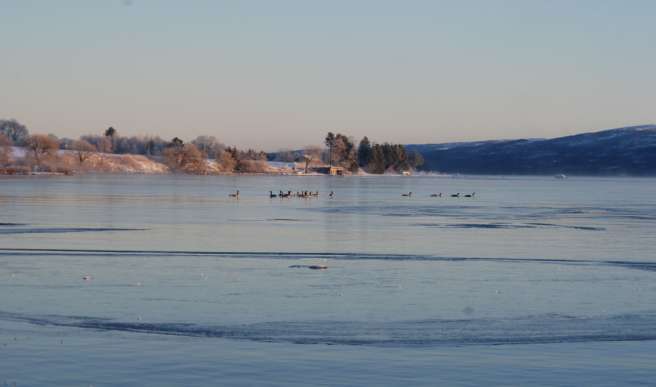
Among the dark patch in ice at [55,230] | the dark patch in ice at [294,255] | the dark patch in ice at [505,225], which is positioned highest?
the dark patch in ice at [55,230]

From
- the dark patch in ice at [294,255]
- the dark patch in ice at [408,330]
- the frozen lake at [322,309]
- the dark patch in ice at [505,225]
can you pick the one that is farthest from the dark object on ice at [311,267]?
the dark patch in ice at [505,225]

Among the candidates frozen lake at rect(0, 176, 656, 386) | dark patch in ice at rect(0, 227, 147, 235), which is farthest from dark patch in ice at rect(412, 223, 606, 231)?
dark patch in ice at rect(0, 227, 147, 235)

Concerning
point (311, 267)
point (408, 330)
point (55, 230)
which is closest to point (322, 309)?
point (408, 330)

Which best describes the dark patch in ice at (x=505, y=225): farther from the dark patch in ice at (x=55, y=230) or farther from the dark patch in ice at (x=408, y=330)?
the dark patch in ice at (x=408, y=330)

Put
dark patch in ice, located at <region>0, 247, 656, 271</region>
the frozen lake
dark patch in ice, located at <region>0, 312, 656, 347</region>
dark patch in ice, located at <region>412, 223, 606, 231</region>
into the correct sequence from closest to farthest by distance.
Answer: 1. the frozen lake
2. dark patch in ice, located at <region>0, 312, 656, 347</region>
3. dark patch in ice, located at <region>0, 247, 656, 271</region>
4. dark patch in ice, located at <region>412, 223, 606, 231</region>

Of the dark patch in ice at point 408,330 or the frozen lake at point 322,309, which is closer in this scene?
the frozen lake at point 322,309

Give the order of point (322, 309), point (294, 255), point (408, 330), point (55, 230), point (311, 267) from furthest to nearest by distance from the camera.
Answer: point (55, 230), point (294, 255), point (311, 267), point (322, 309), point (408, 330)

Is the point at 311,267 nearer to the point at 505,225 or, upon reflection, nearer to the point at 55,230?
the point at 55,230

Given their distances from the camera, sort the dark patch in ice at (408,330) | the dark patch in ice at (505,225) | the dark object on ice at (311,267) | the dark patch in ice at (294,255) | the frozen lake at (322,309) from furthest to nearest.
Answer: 1. the dark patch in ice at (505,225)
2. the dark patch in ice at (294,255)
3. the dark object on ice at (311,267)
4. the dark patch in ice at (408,330)
5. the frozen lake at (322,309)

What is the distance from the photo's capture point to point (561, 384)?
53.6ft

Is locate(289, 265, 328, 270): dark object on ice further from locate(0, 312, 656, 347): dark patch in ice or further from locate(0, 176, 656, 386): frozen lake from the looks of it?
locate(0, 312, 656, 347): dark patch in ice

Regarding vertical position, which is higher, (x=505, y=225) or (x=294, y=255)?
(x=294, y=255)

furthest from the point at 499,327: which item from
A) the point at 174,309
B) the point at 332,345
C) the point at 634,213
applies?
the point at 634,213

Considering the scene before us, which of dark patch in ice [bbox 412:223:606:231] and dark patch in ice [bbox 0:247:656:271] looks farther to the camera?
dark patch in ice [bbox 412:223:606:231]
